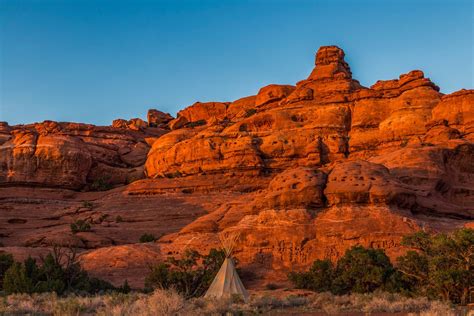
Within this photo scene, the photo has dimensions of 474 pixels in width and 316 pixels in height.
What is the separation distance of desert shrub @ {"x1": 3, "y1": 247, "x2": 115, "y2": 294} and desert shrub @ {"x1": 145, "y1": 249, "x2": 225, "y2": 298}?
2.80m

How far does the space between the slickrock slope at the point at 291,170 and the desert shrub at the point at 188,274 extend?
2794 mm

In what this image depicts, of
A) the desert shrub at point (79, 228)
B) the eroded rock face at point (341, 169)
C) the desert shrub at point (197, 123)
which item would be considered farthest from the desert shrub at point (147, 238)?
the desert shrub at point (197, 123)

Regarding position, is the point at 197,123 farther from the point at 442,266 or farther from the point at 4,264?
the point at 442,266

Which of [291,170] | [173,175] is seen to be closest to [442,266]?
[291,170]

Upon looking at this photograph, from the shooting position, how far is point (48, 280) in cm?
3014

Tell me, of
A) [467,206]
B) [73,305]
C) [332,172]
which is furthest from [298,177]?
[73,305]

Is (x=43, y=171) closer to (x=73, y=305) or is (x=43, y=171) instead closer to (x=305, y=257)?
(x=305, y=257)

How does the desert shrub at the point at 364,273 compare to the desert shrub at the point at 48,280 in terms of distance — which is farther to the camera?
the desert shrub at the point at 48,280

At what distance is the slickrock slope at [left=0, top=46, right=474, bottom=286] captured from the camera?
117 feet

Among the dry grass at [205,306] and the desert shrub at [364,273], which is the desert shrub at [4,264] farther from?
the desert shrub at [364,273]

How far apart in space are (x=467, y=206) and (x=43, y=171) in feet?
155

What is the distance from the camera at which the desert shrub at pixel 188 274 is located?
30984mm

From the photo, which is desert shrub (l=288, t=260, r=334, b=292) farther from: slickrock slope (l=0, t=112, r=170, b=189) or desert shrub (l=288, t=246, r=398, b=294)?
slickrock slope (l=0, t=112, r=170, b=189)

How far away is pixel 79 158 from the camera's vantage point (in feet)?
224
